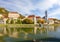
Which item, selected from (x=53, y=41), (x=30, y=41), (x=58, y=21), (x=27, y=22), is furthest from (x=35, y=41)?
(x=58, y=21)

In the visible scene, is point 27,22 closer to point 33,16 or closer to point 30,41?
point 33,16

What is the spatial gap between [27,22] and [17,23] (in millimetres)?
3318

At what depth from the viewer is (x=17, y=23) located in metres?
51.7

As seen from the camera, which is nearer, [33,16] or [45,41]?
[45,41]

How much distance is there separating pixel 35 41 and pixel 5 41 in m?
2.62

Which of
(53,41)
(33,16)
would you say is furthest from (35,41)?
(33,16)

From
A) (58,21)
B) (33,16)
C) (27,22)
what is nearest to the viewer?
(27,22)

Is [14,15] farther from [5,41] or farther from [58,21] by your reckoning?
[5,41]

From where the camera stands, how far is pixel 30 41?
13297mm

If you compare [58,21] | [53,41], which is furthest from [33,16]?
[53,41]

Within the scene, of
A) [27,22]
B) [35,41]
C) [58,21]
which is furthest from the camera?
[58,21]

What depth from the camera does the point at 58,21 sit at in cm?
8481

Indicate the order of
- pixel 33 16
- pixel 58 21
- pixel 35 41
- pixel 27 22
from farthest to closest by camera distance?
pixel 58 21 < pixel 33 16 < pixel 27 22 < pixel 35 41

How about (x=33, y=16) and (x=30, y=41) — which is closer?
(x=30, y=41)
